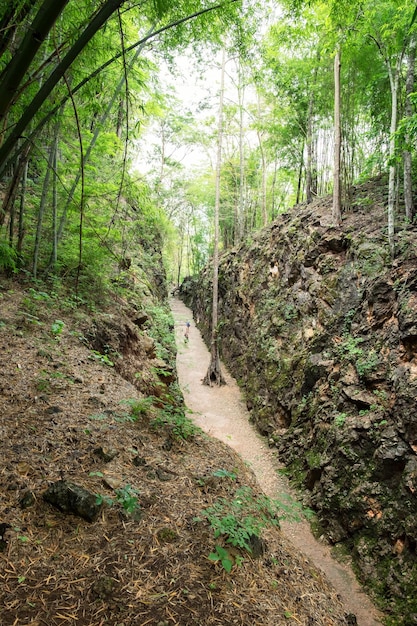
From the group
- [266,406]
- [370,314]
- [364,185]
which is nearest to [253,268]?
[364,185]

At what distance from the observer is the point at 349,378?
6.08 m

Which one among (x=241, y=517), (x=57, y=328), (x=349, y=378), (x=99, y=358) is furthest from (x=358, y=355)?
(x=57, y=328)

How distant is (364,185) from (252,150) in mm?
10323

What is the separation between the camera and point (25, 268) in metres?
5.12

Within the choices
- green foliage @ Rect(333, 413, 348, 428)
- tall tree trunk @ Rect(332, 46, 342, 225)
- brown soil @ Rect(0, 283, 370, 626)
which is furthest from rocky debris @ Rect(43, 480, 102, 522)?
tall tree trunk @ Rect(332, 46, 342, 225)

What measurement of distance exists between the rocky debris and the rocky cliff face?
14.6ft

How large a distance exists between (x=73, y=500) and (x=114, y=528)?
313 millimetres

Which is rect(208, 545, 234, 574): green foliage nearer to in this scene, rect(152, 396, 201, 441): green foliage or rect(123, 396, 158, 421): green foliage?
rect(152, 396, 201, 441): green foliage

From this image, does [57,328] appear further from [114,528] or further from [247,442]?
[247,442]

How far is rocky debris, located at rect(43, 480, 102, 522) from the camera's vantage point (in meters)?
1.92

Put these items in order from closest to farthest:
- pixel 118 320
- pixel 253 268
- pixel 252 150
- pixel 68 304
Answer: pixel 68 304 < pixel 118 320 < pixel 253 268 < pixel 252 150

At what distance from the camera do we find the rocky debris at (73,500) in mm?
1922

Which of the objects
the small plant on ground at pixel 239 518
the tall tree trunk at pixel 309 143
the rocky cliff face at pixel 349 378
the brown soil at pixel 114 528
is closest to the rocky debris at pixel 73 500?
the brown soil at pixel 114 528

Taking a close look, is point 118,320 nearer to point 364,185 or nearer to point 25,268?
point 25,268
